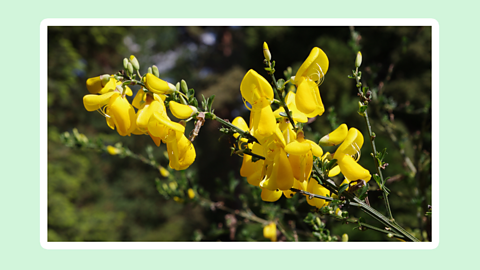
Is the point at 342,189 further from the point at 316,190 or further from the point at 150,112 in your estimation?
the point at 150,112

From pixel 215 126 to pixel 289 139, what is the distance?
0.35 meters

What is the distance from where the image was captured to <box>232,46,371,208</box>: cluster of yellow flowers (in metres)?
0.52

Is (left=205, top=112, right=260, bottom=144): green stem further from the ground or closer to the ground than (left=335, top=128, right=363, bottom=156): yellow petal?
further from the ground

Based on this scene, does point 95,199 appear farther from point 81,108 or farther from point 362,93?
point 362,93

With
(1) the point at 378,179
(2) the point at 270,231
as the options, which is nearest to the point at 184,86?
(1) the point at 378,179

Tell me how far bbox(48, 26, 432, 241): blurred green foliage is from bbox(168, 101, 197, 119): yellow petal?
1.59 feet

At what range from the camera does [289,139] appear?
0.55m

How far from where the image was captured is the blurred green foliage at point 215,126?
1380 mm

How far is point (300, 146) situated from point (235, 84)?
222 inches

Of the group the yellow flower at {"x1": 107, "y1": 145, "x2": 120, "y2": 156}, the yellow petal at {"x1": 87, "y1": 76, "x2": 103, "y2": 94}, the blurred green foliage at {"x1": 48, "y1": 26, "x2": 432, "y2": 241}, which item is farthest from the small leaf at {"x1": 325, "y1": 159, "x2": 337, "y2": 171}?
the yellow flower at {"x1": 107, "y1": 145, "x2": 120, "y2": 156}

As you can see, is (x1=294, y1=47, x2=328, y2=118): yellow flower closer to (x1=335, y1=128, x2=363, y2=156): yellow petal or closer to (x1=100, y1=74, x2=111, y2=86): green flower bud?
(x1=335, y1=128, x2=363, y2=156): yellow petal

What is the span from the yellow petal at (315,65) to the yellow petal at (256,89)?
0.07 m

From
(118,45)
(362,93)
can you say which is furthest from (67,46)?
(362,93)

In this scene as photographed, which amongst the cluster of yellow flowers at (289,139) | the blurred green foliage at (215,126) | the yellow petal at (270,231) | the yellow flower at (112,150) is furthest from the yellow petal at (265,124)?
→ the yellow flower at (112,150)
